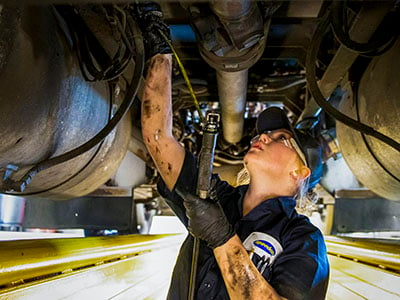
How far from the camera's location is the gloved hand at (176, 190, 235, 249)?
947 millimetres

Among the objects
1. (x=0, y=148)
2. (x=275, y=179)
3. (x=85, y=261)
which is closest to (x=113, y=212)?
(x=85, y=261)

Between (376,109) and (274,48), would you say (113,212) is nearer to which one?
(274,48)

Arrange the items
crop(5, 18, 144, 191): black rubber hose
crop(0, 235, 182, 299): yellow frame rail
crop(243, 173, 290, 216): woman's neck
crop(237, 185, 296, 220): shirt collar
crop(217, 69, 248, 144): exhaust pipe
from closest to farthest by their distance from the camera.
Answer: crop(0, 235, 182, 299): yellow frame rail → crop(5, 18, 144, 191): black rubber hose → crop(237, 185, 296, 220): shirt collar → crop(243, 173, 290, 216): woman's neck → crop(217, 69, 248, 144): exhaust pipe

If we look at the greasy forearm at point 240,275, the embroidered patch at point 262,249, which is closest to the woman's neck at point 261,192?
the embroidered patch at point 262,249

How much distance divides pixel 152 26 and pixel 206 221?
0.57 m

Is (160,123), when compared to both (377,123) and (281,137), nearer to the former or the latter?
(281,137)

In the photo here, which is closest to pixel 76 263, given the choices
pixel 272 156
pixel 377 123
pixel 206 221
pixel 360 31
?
pixel 206 221

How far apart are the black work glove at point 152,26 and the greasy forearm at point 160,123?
1.0 inches

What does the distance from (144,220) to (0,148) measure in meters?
2.36

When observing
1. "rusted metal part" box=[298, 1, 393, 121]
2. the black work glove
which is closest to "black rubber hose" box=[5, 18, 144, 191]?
the black work glove

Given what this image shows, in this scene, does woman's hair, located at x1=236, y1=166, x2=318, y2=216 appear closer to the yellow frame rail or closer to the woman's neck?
the woman's neck

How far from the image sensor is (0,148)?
939mm

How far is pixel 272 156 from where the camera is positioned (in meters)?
1.35

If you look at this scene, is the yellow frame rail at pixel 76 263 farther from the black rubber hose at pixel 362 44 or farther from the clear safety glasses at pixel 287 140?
the black rubber hose at pixel 362 44
